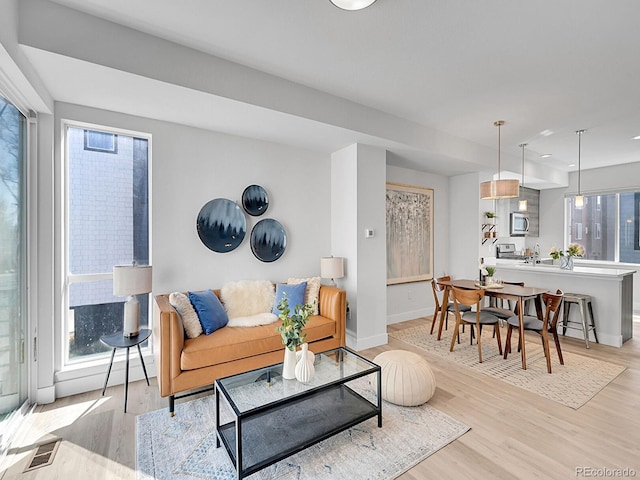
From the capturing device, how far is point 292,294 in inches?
135

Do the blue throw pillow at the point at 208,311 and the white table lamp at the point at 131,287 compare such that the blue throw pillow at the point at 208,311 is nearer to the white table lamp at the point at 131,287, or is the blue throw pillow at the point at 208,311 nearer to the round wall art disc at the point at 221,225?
the white table lamp at the point at 131,287

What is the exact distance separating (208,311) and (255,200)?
1419mm

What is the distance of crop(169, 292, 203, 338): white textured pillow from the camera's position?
276 cm

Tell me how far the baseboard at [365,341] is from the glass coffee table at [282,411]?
145cm

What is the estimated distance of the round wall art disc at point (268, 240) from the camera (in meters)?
3.72

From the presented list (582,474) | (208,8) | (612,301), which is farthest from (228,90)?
(612,301)

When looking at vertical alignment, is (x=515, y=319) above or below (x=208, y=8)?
below

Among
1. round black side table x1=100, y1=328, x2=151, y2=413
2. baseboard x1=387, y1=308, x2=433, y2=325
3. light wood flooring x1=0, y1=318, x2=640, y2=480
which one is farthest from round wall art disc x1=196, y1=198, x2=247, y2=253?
baseboard x1=387, y1=308, x2=433, y2=325

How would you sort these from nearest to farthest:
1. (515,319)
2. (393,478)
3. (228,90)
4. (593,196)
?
(393,478), (228,90), (515,319), (593,196)

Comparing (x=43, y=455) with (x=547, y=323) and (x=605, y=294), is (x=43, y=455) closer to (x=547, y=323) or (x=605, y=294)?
(x=547, y=323)

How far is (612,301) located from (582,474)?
124 inches

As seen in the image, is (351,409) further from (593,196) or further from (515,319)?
(593,196)

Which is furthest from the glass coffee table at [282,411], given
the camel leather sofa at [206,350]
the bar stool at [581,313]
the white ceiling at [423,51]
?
the bar stool at [581,313]

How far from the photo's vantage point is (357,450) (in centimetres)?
202
